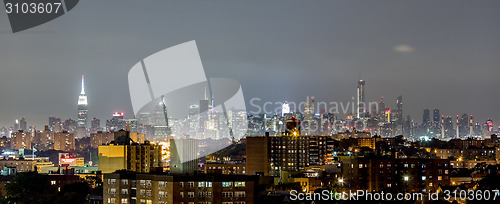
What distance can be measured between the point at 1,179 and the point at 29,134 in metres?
69.2

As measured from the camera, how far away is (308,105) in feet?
330

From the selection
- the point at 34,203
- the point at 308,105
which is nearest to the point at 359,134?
the point at 308,105

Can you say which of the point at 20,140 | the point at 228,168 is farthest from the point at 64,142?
the point at 228,168

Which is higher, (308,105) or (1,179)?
(308,105)

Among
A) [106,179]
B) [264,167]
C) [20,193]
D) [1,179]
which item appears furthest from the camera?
[264,167]

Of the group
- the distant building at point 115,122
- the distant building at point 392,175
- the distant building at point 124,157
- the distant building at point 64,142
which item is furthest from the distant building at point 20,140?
the distant building at point 392,175

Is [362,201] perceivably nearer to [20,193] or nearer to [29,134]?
[20,193]

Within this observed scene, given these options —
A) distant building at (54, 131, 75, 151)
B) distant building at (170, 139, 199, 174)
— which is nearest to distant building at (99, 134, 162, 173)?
distant building at (170, 139, 199, 174)

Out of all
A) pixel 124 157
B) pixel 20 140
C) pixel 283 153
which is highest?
pixel 20 140

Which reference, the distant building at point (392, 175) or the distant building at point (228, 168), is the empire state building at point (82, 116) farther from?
the distant building at point (392, 175)

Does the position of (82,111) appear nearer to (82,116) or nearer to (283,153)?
(82,116)

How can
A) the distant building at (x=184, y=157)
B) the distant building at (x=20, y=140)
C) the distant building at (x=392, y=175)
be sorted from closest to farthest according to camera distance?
the distant building at (x=184, y=157) → the distant building at (x=392, y=175) → the distant building at (x=20, y=140)

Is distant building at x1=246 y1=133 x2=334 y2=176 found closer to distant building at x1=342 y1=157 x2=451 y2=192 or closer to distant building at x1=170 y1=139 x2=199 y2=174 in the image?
distant building at x1=342 y1=157 x2=451 y2=192

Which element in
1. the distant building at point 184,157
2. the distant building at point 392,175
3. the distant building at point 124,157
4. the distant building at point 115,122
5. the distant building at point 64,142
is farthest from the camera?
the distant building at point 115,122
